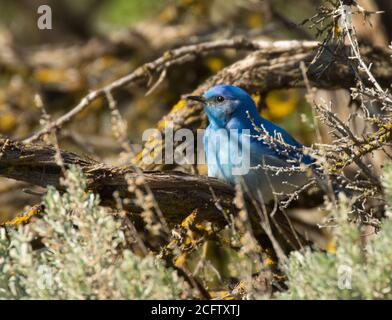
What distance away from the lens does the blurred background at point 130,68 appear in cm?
729

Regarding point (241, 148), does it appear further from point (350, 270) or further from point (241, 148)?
point (350, 270)

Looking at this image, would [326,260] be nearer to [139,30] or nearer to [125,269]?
[125,269]

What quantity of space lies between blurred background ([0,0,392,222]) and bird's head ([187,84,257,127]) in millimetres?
1530

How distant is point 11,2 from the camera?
10.3 m

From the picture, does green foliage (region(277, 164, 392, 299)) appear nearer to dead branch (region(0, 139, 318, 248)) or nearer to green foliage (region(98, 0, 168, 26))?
dead branch (region(0, 139, 318, 248))

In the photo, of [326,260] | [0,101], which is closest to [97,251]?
[326,260]

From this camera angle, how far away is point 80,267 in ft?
9.28

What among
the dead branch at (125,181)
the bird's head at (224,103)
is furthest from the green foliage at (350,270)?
the bird's head at (224,103)

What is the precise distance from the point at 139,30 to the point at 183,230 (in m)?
3.99

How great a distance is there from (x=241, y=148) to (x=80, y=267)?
2.44m

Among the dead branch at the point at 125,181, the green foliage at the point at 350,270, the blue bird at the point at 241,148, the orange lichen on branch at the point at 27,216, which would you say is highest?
the blue bird at the point at 241,148

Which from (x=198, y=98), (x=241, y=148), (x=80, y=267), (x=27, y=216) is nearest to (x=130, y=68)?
(x=198, y=98)

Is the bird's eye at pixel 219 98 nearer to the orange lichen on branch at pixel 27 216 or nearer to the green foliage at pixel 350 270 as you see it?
the orange lichen on branch at pixel 27 216

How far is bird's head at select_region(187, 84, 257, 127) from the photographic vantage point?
17.6 ft
